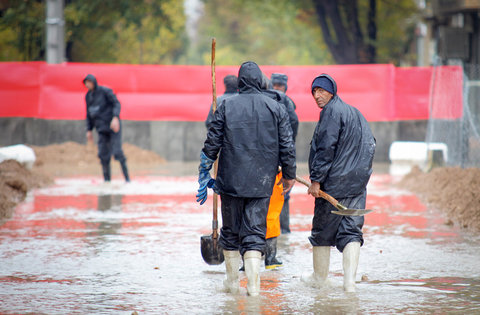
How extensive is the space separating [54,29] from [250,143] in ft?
51.2

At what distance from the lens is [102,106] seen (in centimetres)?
1427

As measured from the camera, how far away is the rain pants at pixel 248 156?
6660 mm

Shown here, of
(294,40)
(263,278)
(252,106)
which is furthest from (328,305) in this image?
(294,40)

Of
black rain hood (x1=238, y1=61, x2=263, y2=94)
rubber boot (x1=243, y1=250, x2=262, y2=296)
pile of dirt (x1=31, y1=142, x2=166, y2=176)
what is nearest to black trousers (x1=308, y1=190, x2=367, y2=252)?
rubber boot (x1=243, y1=250, x2=262, y2=296)

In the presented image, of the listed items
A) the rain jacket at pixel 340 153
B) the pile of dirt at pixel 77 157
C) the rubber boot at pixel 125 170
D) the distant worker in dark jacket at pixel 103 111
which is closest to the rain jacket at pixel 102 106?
the distant worker in dark jacket at pixel 103 111

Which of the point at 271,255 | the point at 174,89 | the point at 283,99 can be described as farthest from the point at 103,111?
the point at 271,255

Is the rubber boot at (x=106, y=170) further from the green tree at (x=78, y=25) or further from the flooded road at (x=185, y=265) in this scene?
the green tree at (x=78, y=25)

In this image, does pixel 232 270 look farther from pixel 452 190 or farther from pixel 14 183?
pixel 14 183

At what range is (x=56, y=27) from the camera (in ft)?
69.7

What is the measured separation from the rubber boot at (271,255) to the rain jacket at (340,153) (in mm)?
1135

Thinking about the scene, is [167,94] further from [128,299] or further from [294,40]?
[294,40]

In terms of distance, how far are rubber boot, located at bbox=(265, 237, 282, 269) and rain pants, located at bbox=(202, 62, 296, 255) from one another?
37.4 inches

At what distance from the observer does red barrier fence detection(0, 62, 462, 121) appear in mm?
20406

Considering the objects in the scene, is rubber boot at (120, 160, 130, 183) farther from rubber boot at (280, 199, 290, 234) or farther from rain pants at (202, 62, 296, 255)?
rain pants at (202, 62, 296, 255)
